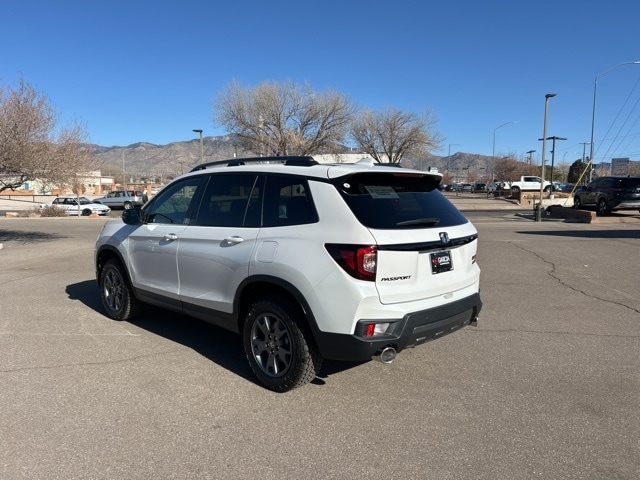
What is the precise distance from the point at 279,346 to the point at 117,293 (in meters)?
2.93

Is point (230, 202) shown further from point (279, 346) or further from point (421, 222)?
point (421, 222)

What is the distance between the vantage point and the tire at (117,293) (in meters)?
5.67

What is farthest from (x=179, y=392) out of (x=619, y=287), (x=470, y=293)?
(x=619, y=287)

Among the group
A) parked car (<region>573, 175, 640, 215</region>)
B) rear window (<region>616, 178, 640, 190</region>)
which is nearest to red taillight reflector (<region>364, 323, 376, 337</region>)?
parked car (<region>573, 175, 640, 215</region>)

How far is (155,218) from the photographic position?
208 inches

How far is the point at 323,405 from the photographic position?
3.69 meters

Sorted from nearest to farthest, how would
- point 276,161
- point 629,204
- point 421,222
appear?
point 421,222 → point 276,161 → point 629,204

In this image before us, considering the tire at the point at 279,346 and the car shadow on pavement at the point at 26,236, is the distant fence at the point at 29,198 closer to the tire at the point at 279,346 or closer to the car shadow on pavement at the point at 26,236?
the car shadow on pavement at the point at 26,236

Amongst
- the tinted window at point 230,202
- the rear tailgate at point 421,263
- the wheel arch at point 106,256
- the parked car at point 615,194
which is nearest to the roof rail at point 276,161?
the tinted window at point 230,202

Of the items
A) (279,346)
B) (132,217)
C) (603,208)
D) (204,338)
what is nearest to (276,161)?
(279,346)

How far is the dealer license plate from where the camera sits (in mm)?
3722

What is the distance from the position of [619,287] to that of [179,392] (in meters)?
7.18

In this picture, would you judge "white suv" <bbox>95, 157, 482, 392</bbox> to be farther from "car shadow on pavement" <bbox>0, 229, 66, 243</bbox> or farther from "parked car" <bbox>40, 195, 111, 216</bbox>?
"parked car" <bbox>40, 195, 111, 216</bbox>

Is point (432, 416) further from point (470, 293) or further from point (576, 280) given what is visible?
point (576, 280)
